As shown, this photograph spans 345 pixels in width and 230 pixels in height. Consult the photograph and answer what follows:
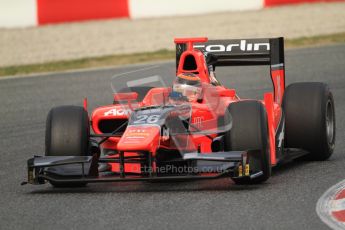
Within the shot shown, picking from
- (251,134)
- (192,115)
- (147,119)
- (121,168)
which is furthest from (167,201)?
(192,115)

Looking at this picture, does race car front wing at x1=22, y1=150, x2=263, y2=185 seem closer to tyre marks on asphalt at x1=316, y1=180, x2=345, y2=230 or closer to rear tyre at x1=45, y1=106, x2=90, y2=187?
rear tyre at x1=45, y1=106, x2=90, y2=187

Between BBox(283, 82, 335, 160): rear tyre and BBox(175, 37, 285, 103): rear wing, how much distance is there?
2.54 feet

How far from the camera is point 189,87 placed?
9.57 meters

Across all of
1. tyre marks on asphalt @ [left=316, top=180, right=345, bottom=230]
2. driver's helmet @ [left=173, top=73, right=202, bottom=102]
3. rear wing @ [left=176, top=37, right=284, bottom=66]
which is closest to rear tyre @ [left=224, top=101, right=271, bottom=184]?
tyre marks on asphalt @ [left=316, top=180, right=345, bottom=230]

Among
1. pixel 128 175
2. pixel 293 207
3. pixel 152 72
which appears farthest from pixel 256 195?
pixel 152 72

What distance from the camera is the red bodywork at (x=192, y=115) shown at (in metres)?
8.41

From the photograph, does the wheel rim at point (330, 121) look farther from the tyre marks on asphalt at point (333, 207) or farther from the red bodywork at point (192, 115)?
the tyre marks on asphalt at point (333, 207)

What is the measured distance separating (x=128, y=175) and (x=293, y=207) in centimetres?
171

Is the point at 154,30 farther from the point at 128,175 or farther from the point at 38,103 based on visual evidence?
the point at 128,175

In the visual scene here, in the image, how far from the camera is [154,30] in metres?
23.0

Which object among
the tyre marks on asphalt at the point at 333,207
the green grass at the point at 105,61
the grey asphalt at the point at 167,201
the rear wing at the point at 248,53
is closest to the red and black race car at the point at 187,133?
the grey asphalt at the point at 167,201

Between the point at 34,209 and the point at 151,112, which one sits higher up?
the point at 151,112

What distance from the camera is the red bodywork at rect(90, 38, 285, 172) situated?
841 centimetres

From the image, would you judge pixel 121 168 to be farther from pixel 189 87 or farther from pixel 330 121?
pixel 330 121
